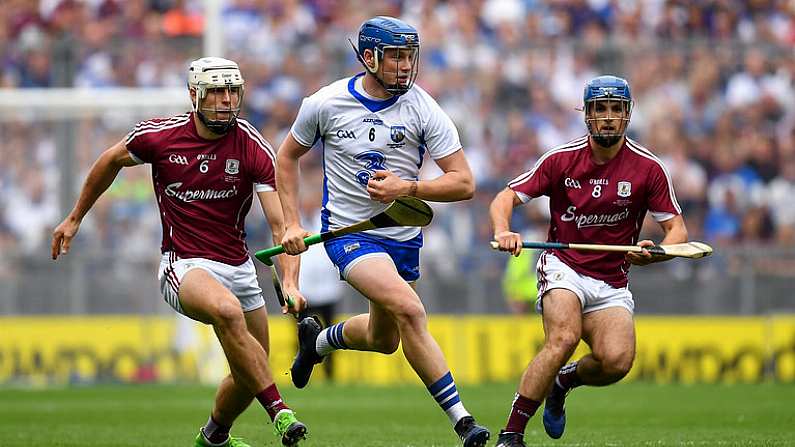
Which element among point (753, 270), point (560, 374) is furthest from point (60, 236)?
point (753, 270)

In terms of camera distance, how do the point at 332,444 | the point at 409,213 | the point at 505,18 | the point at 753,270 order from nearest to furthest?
the point at 409,213, the point at 332,444, the point at 753,270, the point at 505,18

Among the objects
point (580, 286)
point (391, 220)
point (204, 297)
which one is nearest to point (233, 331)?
point (204, 297)

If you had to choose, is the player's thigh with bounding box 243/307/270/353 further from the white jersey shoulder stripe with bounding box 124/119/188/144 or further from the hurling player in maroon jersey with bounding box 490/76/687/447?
the hurling player in maroon jersey with bounding box 490/76/687/447

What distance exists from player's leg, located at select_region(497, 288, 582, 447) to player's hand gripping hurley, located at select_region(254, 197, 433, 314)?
104 centimetres

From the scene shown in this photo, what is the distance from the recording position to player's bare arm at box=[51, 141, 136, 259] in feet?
29.7

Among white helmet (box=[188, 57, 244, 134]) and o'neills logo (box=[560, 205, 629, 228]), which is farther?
o'neills logo (box=[560, 205, 629, 228])

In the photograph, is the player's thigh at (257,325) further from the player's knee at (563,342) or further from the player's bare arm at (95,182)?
the player's knee at (563,342)

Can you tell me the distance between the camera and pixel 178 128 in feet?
29.5

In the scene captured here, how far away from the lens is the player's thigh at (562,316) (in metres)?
8.84

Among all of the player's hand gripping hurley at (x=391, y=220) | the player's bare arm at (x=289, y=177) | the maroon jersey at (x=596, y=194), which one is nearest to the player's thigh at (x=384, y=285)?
the player's hand gripping hurley at (x=391, y=220)

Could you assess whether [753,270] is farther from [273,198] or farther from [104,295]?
[273,198]

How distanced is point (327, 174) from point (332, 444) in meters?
1.92

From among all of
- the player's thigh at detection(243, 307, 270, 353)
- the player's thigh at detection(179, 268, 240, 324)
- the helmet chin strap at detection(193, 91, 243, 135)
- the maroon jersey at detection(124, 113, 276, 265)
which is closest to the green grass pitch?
the player's thigh at detection(243, 307, 270, 353)

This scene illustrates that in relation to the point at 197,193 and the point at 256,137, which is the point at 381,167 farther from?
the point at 197,193
